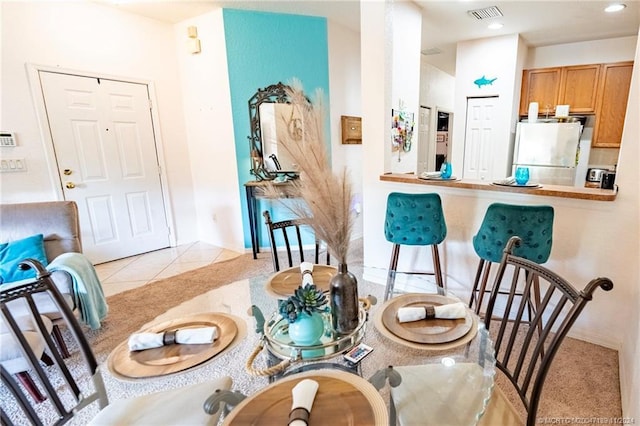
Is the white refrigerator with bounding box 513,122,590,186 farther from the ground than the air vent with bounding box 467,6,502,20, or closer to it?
closer to it

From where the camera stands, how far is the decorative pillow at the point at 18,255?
2.09m

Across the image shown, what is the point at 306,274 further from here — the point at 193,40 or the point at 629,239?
the point at 193,40

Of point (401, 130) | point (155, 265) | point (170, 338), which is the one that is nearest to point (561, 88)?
point (401, 130)

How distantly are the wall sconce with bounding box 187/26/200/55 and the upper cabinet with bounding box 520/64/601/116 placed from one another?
4.23 meters

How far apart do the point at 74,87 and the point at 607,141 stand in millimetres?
6198

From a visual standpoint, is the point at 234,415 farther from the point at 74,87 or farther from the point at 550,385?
the point at 74,87

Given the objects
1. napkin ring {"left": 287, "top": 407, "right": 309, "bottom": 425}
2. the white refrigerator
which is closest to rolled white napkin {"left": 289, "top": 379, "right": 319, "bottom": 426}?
napkin ring {"left": 287, "top": 407, "right": 309, "bottom": 425}

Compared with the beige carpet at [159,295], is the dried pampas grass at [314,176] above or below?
above

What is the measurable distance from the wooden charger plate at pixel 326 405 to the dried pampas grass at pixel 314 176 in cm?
45

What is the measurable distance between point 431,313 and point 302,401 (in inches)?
27.6

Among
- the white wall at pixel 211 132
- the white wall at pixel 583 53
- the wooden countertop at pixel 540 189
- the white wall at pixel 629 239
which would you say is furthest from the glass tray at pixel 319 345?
the white wall at pixel 583 53

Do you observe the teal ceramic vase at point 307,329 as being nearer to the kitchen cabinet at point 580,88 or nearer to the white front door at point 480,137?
the white front door at point 480,137

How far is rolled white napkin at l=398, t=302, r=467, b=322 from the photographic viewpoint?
134cm

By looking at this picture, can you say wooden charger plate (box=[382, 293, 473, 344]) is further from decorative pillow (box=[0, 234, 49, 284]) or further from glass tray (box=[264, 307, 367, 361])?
decorative pillow (box=[0, 234, 49, 284])
